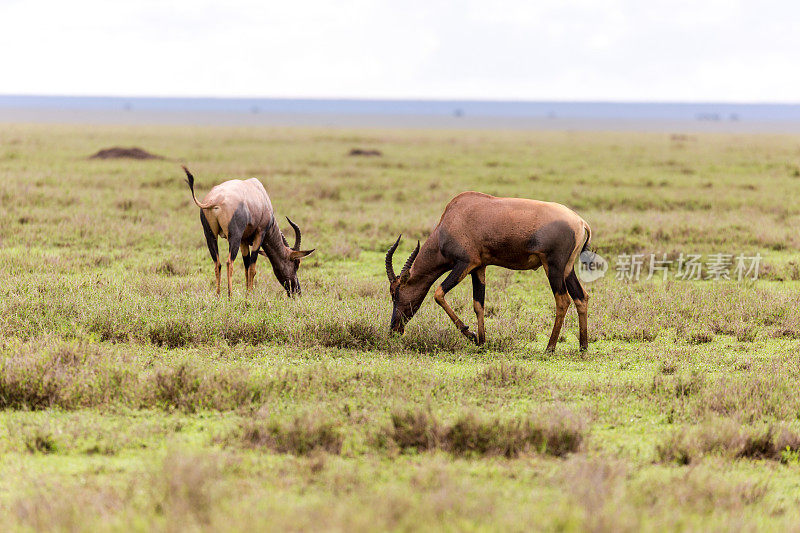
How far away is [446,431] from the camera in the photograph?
19.2 feet

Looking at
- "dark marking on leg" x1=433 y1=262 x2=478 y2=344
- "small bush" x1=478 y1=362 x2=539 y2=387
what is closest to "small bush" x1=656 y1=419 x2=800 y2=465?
"small bush" x1=478 y1=362 x2=539 y2=387

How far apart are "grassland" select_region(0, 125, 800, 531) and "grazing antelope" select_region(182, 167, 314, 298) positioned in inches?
18.8

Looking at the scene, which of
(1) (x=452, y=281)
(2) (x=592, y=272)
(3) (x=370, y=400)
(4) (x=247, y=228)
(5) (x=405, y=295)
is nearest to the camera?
(3) (x=370, y=400)

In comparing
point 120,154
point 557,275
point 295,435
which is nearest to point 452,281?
point 557,275

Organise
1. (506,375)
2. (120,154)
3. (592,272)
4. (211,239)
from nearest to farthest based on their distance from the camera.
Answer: (506,375) < (211,239) < (592,272) < (120,154)

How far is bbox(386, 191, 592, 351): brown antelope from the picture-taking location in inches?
331

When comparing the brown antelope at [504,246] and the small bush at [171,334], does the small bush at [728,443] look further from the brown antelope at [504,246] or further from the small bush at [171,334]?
the small bush at [171,334]

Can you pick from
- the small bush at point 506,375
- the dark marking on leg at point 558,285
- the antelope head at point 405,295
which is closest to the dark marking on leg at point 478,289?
the antelope head at point 405,295

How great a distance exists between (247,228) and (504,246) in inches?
155

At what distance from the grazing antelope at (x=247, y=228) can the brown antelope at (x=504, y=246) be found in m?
2.51

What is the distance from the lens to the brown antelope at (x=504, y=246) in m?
8.41

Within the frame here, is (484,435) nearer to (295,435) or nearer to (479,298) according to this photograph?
(295,435)

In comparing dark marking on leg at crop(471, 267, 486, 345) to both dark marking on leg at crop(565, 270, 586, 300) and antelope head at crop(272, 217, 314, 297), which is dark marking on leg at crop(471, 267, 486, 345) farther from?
antelope head at crop(272, 217, 314, 297)

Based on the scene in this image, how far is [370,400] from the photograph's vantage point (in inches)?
265
